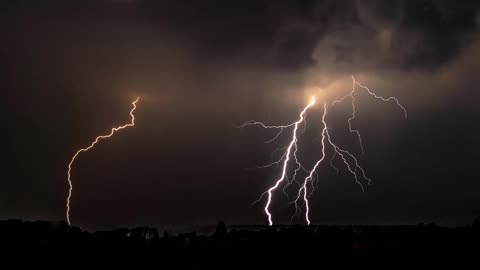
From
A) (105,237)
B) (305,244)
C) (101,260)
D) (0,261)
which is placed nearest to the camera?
(0,261)

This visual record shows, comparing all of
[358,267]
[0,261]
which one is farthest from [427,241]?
[0,261]

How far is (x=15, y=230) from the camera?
26547mm

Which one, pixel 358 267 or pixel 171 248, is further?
pixel 171 248

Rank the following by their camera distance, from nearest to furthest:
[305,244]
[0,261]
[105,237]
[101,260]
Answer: [0,261]
[101,260]
[305,244]
[105,237]

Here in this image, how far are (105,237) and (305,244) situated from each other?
11.4 m

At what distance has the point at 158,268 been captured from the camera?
22.0 meters

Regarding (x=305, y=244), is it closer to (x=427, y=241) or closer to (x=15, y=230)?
(x=427, y=241)

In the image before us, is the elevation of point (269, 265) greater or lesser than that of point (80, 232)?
lesser

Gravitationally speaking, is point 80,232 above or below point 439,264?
above

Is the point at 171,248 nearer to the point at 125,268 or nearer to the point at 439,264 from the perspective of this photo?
the point at 125,268

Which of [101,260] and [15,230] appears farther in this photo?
[15,230]

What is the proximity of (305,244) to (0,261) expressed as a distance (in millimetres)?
14163

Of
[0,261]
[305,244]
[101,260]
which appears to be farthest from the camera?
[305,244]

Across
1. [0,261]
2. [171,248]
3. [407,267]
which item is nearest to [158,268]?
[171,248]
